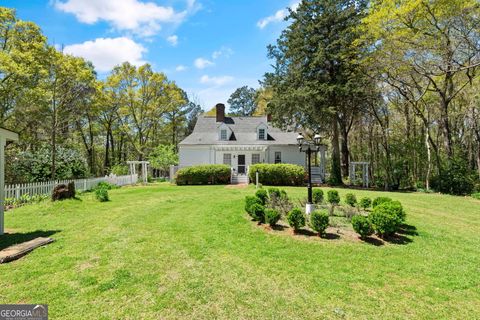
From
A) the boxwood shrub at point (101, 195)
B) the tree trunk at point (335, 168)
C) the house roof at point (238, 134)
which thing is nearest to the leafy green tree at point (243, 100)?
the house roof at point (238, 134)

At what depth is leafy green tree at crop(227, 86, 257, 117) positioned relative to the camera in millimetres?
48281

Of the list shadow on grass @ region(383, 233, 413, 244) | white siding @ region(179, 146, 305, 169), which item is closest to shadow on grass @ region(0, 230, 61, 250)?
shadow on grass @ region(383, 233, 413, 244)

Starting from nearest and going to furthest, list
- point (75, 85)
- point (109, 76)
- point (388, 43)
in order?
point (388, 43)
point (75, 85)
point (109, 76)

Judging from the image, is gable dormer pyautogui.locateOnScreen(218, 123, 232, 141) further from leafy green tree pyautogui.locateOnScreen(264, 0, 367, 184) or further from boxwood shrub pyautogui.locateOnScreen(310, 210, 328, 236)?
boxwood shrub pyautogui.locateOnScreen(310, 210, 328, 236)

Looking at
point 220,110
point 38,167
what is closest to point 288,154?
point 220,110

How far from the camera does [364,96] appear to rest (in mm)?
20031

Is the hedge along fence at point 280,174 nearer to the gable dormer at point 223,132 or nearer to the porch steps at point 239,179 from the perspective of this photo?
the porch steps at point 239,179

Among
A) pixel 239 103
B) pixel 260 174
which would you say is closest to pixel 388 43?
pixel 260 174

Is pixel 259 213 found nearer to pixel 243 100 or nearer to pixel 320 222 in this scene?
pixel 320 222

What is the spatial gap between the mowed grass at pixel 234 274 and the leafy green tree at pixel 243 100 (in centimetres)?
4243

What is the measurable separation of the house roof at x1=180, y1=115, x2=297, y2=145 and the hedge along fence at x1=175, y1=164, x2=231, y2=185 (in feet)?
14.8

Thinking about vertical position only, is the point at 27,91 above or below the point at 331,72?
below

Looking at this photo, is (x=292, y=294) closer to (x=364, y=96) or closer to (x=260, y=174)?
(x=260, y=174)

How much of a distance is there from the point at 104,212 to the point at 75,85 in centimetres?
1258
